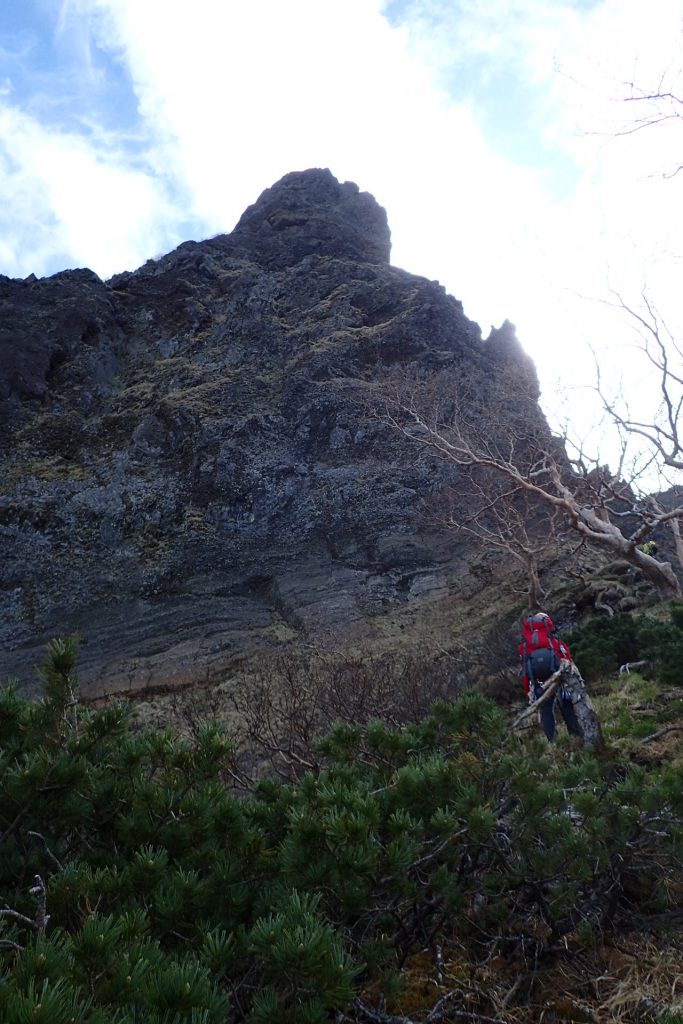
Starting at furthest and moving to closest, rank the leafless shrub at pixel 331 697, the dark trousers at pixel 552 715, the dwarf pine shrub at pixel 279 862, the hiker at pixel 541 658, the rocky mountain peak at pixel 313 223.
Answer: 1. the rocky mountain peak at pixel 313 223
2. the leafless shrub at pixel 331 697
3. the hiker at pixel 541 658
4. the dark trousers at pixel 552 715
5. the dwarf pine shrub at pixel 279 862

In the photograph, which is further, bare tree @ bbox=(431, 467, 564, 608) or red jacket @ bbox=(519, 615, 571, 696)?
bare tree @ bbox=(431, 467, 564, 608)

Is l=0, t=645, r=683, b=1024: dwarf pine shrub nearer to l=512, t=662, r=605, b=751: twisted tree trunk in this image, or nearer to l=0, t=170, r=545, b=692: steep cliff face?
l=512, t=662, r=605, b=751: twisted tree trunk

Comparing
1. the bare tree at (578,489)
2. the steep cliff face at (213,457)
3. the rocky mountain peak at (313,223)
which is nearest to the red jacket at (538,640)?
the bare tree at (578,489)

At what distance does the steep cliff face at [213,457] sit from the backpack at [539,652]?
1238 centimetres

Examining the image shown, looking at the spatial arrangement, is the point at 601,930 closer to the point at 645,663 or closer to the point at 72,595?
the point at 645,663

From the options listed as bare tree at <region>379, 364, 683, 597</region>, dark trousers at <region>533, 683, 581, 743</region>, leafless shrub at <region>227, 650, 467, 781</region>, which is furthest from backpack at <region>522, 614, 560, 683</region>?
bare tree at <region>379, 364, 683, 597</region>

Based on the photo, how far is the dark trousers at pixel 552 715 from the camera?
5949 millimetres

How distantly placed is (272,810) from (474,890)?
102 centimetres

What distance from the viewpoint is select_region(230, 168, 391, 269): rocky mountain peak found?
135 ft

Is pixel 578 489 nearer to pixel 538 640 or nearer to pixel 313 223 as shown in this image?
pixel 538 640

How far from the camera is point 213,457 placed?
27547 mm

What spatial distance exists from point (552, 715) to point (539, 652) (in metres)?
0.68

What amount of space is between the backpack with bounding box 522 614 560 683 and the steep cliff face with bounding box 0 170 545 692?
40.6ft

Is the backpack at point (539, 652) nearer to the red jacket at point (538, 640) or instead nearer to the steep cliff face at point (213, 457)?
the red jacket at point (538, 640)
